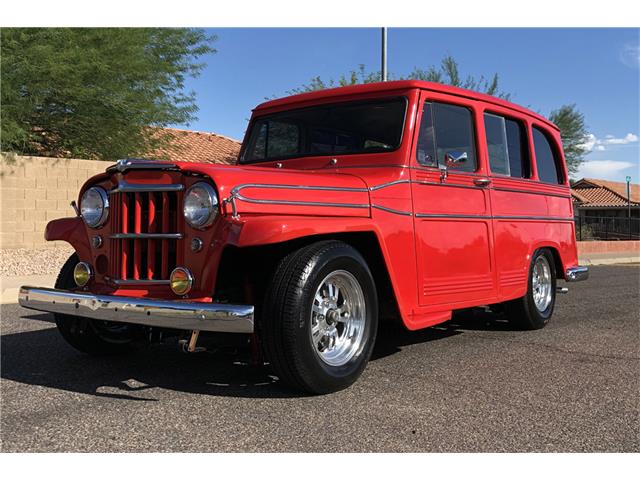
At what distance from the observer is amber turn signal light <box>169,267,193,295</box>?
352cm

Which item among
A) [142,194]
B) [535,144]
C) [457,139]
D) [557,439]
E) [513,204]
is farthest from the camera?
[535,144]

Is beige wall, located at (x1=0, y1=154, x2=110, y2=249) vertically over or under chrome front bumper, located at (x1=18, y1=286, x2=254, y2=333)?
over

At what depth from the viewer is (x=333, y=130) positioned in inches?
191

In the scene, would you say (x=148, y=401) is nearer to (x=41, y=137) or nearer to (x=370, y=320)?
(x=370, y=320)

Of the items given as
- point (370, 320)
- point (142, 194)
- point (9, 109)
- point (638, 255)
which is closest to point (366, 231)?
point (370, 320)

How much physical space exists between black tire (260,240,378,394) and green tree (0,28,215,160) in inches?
407

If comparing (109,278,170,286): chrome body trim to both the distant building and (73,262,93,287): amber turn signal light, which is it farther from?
the distant building

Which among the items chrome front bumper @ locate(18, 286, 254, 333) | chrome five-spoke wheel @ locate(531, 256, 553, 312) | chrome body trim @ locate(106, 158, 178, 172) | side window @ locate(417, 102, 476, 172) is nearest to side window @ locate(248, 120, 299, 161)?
side window @ locate(417, 102, 476, 172)

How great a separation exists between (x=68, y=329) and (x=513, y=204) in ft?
12.7

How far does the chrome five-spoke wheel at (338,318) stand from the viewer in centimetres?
369

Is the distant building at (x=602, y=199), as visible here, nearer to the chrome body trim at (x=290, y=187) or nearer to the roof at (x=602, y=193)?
the roof at (x=602, y=193)

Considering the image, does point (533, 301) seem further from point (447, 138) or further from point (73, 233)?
point (73, 233)

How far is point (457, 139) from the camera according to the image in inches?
196

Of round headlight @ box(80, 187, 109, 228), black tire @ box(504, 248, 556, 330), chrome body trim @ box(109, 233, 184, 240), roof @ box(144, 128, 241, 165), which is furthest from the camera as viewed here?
roof @ box(144, 128, 241, 165)
